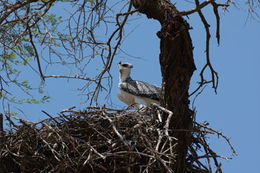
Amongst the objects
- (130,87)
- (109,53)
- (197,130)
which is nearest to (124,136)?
(197,130)

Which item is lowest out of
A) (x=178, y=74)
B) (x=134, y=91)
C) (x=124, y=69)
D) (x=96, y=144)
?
(x=96, y=144)

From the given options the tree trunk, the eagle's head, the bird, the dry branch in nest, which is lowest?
the dry branch in nest

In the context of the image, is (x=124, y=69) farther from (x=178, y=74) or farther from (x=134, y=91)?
(x=178, y=74)

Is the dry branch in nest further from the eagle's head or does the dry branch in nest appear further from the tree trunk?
the eagle's head

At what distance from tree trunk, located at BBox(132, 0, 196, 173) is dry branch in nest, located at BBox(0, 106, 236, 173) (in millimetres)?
119

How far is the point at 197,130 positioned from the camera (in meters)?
5.24

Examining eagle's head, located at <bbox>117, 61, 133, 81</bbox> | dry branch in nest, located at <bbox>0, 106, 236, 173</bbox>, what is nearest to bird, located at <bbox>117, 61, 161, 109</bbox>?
eagle's head, located at <bbox>117, 61, 133, 81</bbox>

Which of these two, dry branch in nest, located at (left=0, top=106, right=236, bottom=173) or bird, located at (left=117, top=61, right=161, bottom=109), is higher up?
bird, located at (left=117, top=61, right=161, bottom=109)

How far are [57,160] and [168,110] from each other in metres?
1.27

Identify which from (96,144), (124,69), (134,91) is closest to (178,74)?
(96,144)

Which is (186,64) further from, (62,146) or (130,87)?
(130,87)

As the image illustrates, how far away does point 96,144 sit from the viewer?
4887 mm

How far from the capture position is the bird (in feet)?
27.1

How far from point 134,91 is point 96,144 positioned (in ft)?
11.1
